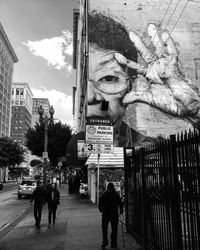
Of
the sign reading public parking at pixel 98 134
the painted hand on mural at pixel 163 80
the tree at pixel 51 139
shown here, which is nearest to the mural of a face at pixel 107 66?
the painted hand on mural at pixel 163 80

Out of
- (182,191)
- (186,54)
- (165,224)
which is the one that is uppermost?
(186,54)

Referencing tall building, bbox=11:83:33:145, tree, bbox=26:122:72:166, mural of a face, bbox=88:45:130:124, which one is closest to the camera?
mural of a face, bbox=88:45:130:124

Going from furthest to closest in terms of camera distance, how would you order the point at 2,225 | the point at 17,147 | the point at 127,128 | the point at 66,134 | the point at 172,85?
the point at 17,147, the point at 66,134, the point at 172,85, the point at 127,128, the point at 2,225

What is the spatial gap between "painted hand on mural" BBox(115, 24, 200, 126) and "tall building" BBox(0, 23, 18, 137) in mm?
77249

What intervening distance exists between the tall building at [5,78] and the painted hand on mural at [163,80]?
77.2 metres

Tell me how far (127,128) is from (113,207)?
27.1 m

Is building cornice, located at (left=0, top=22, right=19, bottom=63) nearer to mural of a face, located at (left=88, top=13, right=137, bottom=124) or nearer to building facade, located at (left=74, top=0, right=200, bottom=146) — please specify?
building facade, located at (left=74, top=0, right=200, bottom=146)

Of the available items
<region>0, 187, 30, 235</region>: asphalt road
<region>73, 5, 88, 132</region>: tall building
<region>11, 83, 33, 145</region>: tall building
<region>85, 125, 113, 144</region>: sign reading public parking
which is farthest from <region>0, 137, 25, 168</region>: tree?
<region>11, 83, 33, 145</region>: tall building

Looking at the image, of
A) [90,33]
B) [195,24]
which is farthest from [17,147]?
[195,24]

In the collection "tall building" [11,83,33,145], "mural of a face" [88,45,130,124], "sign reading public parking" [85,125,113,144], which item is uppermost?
"tall building" [11,83,33,145]

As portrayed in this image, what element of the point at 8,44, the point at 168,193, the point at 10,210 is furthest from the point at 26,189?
the point at 8,44

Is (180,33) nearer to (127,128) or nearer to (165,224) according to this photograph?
(127,128)

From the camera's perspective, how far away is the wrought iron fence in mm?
5285

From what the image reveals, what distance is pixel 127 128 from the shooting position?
35.9m
